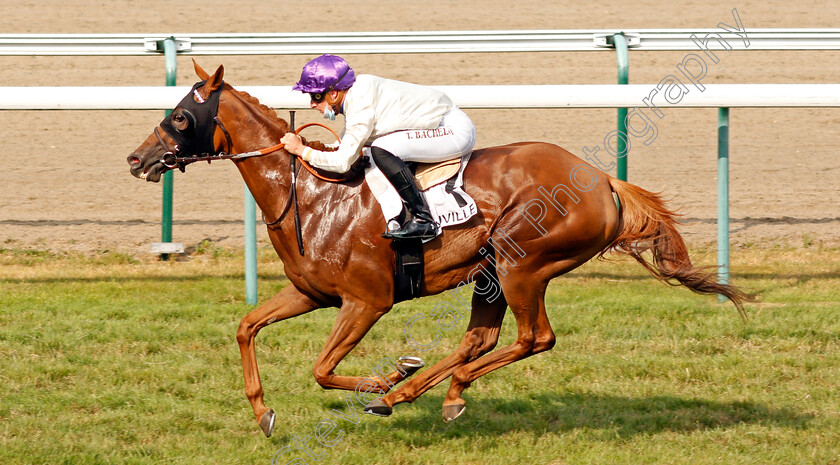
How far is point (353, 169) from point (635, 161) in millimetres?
6290

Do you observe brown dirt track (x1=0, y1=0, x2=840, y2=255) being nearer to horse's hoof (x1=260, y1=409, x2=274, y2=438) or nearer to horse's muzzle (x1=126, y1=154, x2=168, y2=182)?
horse's muzzle (x1=126, y1=154, x2=168, y2=182)

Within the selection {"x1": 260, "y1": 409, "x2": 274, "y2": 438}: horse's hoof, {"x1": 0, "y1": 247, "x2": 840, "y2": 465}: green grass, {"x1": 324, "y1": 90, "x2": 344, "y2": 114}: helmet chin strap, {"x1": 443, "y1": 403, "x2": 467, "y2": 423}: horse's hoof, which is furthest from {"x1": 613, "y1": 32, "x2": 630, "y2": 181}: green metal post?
{"x1": 260, "y1": 409, "x2": 274, "y2": 438}: horse's hoof

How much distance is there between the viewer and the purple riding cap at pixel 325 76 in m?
4.77

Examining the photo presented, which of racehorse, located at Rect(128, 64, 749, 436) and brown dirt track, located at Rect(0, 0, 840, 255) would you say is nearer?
racehorse, located at Rect(128, 64, 749, 436)

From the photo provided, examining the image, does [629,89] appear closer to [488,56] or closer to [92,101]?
[92,101]

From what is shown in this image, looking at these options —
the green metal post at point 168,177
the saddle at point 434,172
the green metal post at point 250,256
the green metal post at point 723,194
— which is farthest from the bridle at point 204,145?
the green metal post at point 723,194

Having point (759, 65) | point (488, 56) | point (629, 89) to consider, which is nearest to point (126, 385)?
point (629, 89)

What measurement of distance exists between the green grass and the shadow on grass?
0.01 meters

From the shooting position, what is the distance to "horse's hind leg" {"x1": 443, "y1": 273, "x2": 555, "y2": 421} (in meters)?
5.08

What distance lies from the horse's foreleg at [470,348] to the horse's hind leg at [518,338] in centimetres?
9

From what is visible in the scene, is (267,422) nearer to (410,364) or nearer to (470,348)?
(410,364)

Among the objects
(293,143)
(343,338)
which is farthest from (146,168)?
(343,338)

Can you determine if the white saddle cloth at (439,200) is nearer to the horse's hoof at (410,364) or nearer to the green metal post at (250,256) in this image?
the horse's hoof at (410,364)

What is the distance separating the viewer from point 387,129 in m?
4.89
